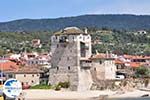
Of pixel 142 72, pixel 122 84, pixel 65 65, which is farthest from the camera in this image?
pixel 142 72

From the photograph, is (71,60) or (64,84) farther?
(64,84)

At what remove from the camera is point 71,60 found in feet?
186

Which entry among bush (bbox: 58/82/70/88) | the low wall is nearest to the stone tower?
bush (bbox: 58/82/70/88)

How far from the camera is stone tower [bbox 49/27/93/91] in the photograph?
56438mm

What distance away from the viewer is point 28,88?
58.1m

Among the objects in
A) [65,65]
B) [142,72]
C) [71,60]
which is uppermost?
[71,60]

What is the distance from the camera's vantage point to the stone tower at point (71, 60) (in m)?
56.4

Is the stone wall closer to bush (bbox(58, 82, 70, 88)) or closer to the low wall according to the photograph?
bush (bbox(58, 82, 70, 88))

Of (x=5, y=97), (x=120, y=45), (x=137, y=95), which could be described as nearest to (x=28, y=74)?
(x=137, y=95)

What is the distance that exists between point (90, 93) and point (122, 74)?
1590 cm

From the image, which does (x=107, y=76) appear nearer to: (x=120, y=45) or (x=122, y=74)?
(x=122, y=74)

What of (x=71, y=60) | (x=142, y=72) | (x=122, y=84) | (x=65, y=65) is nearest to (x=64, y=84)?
(x=65, y=65)

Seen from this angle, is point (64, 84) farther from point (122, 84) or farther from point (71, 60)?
point (122, 84)

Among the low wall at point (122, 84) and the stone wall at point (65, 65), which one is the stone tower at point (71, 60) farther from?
the low wall at point (122, 84)
